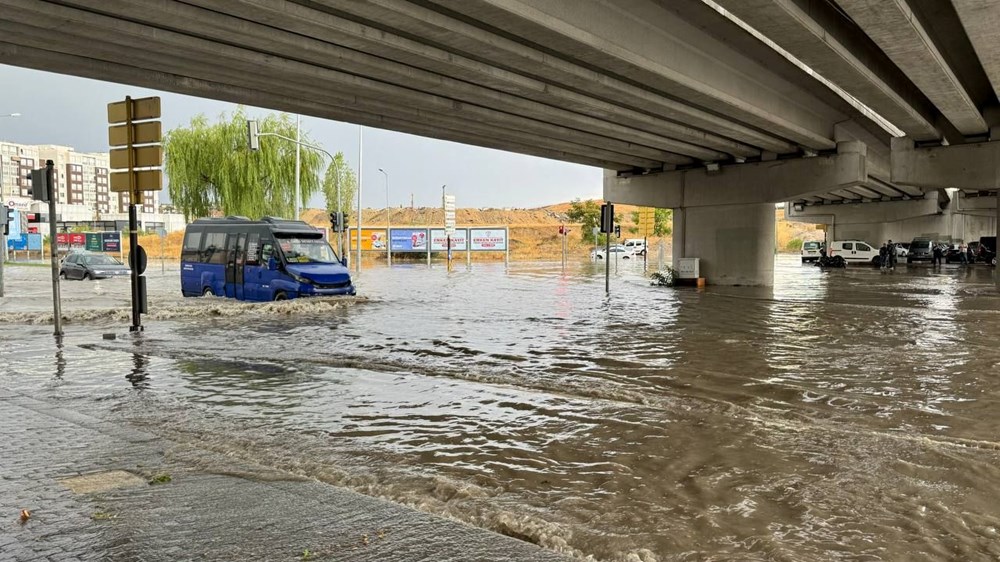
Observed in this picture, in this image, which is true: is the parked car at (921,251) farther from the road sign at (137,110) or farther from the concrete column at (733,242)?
the road sign at (137,110)

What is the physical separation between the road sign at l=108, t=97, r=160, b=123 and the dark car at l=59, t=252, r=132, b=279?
25936mm

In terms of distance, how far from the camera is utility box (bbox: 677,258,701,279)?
31427 mm

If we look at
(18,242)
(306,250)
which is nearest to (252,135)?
(306,250)

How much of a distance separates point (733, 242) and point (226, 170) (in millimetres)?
28861

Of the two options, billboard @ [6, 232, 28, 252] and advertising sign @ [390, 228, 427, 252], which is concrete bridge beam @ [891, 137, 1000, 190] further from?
billboard @ [6, 232, 28, 252]

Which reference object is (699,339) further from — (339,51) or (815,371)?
(339,51)

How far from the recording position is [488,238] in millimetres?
61031

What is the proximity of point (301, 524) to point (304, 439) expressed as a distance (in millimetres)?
2275

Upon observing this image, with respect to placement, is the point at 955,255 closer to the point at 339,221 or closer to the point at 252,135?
the point at 339,221

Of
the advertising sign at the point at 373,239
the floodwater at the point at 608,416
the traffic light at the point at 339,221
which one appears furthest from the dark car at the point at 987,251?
the advertising sign at the point at 373,239

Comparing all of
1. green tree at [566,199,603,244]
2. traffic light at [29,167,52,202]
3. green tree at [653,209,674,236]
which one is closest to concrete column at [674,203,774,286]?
traffic light at [29,167,52,202]

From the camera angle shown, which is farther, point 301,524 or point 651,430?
point 651,430

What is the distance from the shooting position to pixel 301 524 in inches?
163

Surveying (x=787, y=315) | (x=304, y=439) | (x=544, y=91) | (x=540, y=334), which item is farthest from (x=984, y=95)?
(x=304, y=439)
